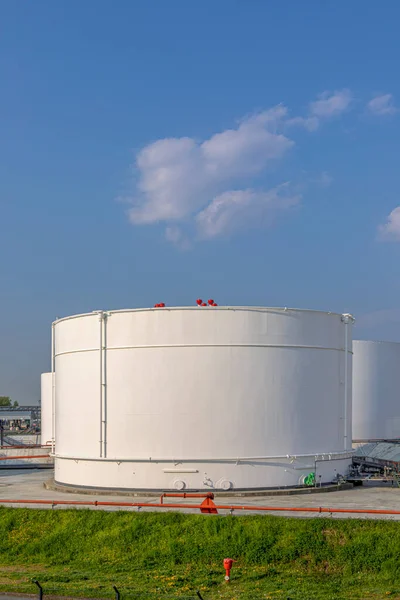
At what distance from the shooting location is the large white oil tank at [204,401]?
99.9ft

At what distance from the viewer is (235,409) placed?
100 ft

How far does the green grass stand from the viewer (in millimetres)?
19906

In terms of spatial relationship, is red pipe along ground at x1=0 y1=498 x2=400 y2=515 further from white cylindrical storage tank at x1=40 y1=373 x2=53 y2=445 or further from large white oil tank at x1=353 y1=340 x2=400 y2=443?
white cylindrical storage tank at x1=40 y1=373 x2=53 y2=445

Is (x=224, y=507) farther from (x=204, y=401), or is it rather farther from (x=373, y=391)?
(x=373, y=391)

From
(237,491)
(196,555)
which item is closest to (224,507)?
(196,555)

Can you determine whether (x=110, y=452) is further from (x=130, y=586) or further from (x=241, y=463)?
(x=130, y=586)

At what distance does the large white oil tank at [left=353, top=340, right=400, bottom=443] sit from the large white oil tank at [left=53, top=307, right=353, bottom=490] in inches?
685

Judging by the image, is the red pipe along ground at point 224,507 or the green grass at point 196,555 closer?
the green grass at point 196,555

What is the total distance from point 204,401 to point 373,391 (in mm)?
22859

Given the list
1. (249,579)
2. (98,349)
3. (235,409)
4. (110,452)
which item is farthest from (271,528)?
(98,349)

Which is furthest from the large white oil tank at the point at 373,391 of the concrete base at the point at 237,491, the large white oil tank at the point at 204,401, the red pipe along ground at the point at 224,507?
the red pipe along ground at the point at 224,507

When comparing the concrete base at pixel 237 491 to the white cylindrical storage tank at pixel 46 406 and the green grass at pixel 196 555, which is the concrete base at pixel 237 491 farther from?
the white cylindrical storage tank at pixel 46 406

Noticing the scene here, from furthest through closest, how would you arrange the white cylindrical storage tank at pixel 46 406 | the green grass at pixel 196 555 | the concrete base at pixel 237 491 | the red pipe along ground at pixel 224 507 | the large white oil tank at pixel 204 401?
the white cylindrical storage tank at pixel 46 406 → the large white oil tank at pixel 204 401 → the concrete base at pixel 237 491 → the red pipe along ground at pixel 224 507 → the green grass at pixel 196 555

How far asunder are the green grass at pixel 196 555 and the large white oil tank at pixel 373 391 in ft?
89.4
